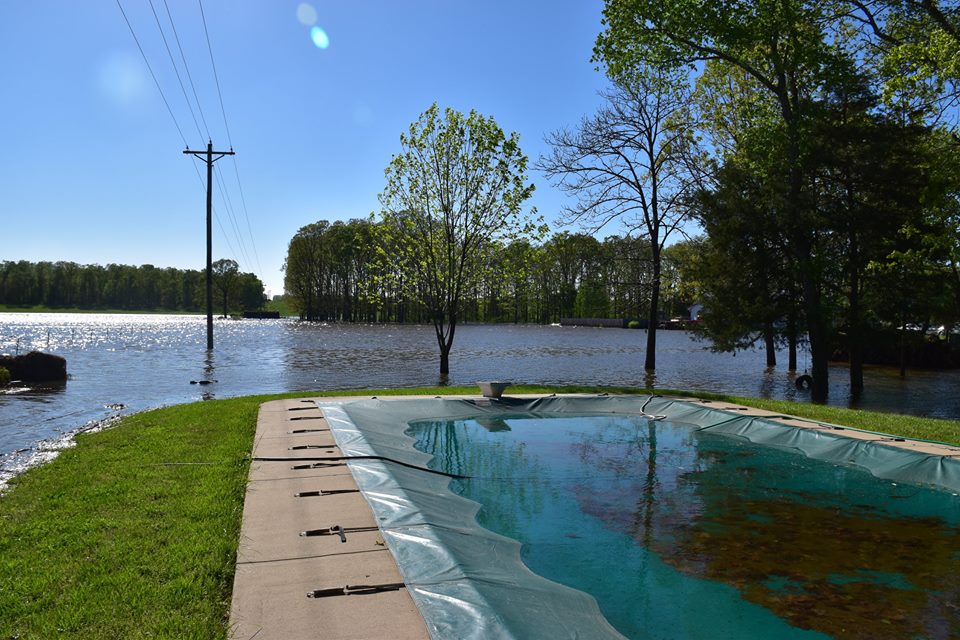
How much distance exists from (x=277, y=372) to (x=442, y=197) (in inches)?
400

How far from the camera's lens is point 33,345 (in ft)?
139

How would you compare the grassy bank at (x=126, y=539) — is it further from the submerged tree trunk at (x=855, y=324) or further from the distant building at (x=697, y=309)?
the distant building at (x=697, y=309)

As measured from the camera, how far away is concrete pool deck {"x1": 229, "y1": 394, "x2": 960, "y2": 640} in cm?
373

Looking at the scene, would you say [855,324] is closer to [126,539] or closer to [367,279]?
[126,539]

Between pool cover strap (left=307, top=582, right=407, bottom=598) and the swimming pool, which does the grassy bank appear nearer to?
pool cover strap (left=307, top=582, right=407, bottom=598)

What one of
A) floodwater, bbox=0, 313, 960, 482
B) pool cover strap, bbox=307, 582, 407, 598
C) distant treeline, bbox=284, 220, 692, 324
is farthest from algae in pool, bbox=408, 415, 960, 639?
distant treeline, bbox=284, 220, 692, 324

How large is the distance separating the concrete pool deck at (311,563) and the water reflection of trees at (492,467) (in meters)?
1.65

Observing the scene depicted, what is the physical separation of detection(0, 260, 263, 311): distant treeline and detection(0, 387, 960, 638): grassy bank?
115 meters

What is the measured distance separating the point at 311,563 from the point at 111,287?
6524 inches

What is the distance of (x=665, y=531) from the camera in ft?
22.1

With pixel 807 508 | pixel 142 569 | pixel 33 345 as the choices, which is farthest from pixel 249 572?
pixel 33 345

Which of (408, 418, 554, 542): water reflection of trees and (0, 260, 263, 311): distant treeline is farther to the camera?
(0, 260, 263, 311): distant treeline

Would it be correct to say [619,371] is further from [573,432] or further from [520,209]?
[573,432]

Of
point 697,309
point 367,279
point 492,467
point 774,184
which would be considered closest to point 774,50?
point 774,184
